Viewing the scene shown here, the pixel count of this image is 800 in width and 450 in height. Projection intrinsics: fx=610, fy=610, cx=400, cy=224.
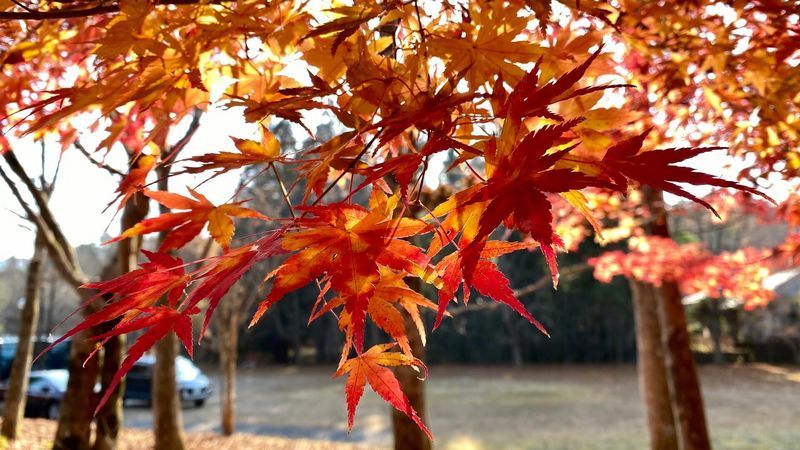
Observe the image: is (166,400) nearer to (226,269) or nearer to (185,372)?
(226,269)

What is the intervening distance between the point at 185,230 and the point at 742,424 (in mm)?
10576

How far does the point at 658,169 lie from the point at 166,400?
5.74 m

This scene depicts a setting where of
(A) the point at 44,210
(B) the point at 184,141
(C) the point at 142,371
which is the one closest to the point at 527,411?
(C) the point at 142,371

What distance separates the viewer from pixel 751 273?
5.09m

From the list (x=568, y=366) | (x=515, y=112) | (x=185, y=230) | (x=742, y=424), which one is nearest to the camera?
(x=515, y=112)

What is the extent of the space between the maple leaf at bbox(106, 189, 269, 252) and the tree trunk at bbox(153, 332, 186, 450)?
5.03 meters

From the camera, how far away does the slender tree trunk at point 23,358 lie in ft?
A: 19.9

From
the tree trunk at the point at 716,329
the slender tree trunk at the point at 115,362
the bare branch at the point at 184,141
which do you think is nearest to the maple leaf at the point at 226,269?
the bare branch at the point at 184,141

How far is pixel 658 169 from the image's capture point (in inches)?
23.7

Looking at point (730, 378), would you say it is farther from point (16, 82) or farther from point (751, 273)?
point (16, 82)

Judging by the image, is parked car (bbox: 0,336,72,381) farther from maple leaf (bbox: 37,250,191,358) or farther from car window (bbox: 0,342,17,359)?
maple leaf (bbox: 37,250,191,358)

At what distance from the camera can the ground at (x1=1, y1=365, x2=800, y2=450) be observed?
324 inches

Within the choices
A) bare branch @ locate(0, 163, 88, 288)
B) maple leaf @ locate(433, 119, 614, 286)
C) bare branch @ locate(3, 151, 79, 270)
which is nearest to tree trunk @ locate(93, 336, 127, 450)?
bare branch @ locate(0, 163, 88, 288)

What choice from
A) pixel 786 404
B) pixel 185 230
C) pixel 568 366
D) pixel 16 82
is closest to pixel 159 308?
pixel 185 230
